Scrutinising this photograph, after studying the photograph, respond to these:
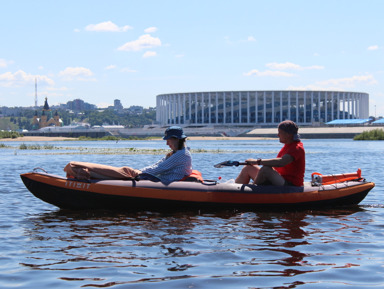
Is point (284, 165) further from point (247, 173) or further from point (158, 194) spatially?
point (158, 194)

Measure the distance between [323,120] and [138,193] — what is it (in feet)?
432

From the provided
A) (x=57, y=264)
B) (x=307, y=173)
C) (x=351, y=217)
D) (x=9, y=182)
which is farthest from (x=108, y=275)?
(x=307, y=173)

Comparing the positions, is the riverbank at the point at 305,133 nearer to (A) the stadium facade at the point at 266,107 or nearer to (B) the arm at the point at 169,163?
(A) the stadium facade at the point at 266,107

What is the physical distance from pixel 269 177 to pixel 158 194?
2.15 m

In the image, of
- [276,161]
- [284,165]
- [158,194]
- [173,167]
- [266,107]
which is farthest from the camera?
[266,107]

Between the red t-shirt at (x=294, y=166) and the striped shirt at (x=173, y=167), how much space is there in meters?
1.80

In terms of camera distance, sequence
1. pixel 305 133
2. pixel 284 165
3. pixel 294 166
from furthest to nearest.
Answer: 1. pixel 305 133
2. pixel 294 166
3. pixel 284 165

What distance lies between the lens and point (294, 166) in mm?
10500

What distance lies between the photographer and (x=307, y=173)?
2200cm

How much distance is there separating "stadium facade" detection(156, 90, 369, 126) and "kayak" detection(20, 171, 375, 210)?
12263 cm

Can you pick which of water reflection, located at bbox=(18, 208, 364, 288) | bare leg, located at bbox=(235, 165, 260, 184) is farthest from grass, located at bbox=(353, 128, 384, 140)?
bare leg, located at bbox=(235, 165, 260, 184)

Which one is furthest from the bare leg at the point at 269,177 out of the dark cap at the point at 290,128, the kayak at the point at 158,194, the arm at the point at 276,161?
the dark cap at the point at 290,128

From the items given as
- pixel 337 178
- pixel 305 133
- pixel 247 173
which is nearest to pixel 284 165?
pixel 247 173

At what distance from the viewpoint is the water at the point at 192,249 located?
6.06m
